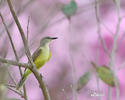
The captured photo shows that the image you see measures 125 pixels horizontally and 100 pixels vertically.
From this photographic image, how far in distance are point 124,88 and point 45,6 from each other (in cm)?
73

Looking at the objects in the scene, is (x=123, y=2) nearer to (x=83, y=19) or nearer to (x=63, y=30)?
(x=83, y=19)

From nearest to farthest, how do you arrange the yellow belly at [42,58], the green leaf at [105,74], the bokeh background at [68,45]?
the green leaf at [105,74] → the yellow belly at [42,58] → the bokeh background at [68,45]

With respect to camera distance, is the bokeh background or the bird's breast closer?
the bird's breast

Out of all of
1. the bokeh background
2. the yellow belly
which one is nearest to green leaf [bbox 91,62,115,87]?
the yellow belly

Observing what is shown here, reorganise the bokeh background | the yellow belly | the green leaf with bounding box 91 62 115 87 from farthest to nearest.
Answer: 1. the bokeh background
2. the yellow belly
3. the green leaf with bounding box 91 62 115 87

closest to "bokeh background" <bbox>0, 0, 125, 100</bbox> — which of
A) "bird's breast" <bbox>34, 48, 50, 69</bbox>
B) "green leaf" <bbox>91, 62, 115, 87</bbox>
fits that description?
"bird's breast" <bbox>34, 48, 50, 69</bbox>

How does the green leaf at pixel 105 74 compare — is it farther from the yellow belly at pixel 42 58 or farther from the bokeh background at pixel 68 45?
the bokeh background at pixel 68 45

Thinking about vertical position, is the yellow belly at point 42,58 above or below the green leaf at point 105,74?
above

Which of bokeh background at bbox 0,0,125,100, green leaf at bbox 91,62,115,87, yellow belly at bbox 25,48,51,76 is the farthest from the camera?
bokeh background at bbox 0,0,125,100

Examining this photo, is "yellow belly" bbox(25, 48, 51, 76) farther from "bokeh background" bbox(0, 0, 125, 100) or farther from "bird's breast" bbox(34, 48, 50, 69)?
"bokeh background" bbox(0, 0, 125, 100)

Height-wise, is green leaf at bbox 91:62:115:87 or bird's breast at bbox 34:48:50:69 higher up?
bird's breast at bbox 34:48:50:69

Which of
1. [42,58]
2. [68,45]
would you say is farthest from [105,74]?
[68,45]

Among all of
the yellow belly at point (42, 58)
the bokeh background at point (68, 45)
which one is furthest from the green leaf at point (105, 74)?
the bokeh background at point (68, 45)

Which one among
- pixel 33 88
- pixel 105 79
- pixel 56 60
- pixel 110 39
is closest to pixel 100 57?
pixel 110 39
